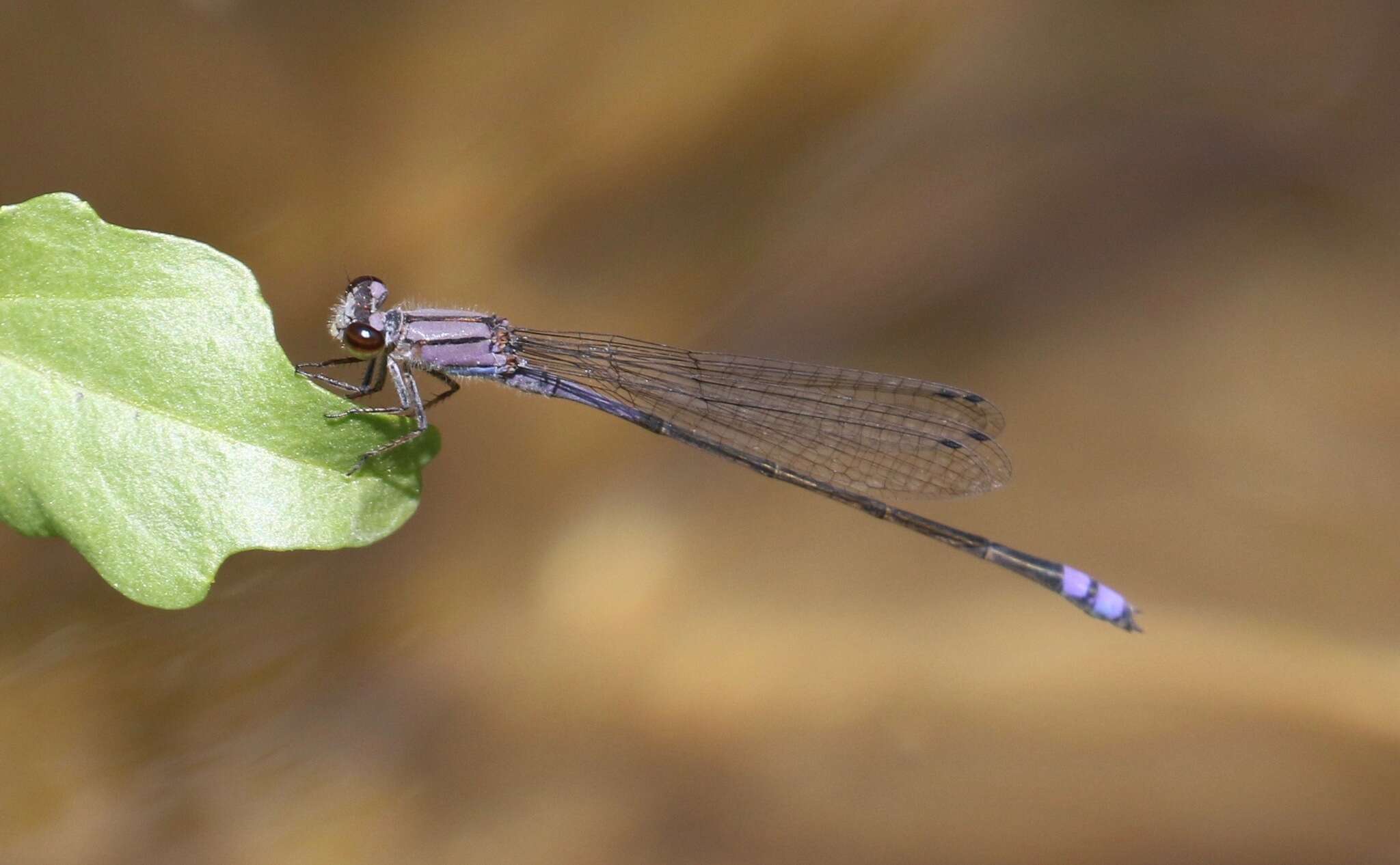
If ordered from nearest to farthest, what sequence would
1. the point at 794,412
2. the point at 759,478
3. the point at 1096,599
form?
1. the point at 1096,599
2. the point at 794,412
3. the point at 759,478

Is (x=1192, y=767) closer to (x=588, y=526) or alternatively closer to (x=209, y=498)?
(x=588, y=526)

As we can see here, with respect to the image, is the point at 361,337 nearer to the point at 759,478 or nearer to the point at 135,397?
the point at 135,397

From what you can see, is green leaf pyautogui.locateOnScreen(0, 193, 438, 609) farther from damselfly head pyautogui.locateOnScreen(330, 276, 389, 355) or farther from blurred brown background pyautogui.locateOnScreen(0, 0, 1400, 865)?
blurred brown background pyautogui.locateOnScreen(0, 0, 1400, 865)

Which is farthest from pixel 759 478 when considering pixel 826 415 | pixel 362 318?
pixel 362 318

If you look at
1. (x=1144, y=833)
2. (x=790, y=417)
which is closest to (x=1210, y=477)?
(x=1144, y=833)

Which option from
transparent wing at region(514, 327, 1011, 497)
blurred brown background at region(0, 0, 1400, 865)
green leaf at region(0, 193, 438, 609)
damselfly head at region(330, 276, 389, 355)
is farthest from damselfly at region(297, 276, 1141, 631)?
green leaf at region(0, 193, 438, 609)

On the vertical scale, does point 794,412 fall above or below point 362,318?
above
